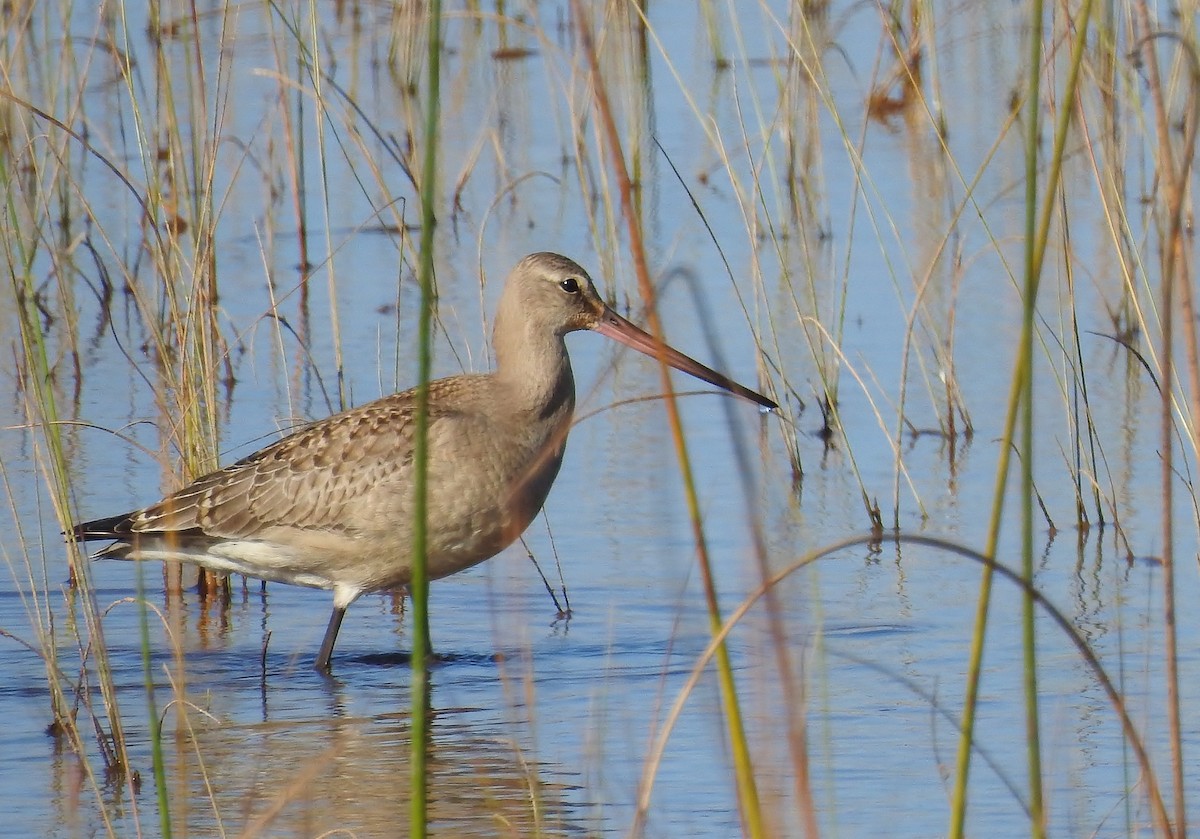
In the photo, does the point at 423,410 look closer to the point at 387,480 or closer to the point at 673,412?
the point at 673,412

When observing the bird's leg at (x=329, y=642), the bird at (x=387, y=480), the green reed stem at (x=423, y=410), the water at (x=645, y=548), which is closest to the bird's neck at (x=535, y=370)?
the bird at (x=387, y=480)

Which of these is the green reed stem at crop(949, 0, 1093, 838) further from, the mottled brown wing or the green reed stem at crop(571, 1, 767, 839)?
the mottled brown wing

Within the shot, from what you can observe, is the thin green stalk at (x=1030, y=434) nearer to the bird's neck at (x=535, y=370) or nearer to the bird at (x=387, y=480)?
the bird at (x=387, y=480)

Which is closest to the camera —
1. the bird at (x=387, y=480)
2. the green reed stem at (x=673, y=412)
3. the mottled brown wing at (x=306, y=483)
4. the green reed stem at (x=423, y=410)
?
the green reed stem at (x=423, y=410)

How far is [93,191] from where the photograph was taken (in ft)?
37.1

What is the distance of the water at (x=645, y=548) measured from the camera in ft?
15.7

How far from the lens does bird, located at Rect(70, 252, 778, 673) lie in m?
6.15

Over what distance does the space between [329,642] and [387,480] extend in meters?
0.51

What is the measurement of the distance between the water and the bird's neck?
1.51 ft

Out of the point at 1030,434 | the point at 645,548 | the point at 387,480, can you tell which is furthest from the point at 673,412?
the point at 645,548

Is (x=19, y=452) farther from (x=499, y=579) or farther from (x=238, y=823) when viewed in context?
(x=238, y=823)

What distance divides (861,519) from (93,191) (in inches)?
225

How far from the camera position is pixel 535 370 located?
6438mm

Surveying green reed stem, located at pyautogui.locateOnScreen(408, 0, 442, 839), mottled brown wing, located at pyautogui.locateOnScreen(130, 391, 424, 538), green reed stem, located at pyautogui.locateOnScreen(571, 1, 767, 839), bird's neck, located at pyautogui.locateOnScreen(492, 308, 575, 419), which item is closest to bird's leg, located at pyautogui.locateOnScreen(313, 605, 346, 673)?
mottled brown wing, located at pyautogui.locateOnScreen(130, 391, 424, 538)
